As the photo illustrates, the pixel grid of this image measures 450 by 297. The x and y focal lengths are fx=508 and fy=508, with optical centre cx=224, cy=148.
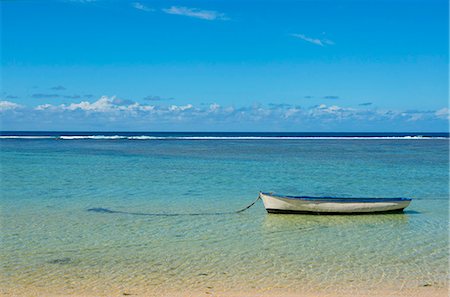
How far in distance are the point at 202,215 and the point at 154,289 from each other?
21.4ft

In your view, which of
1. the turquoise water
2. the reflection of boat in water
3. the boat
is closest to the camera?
the turquoise water

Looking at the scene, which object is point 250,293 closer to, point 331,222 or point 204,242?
point 204,242

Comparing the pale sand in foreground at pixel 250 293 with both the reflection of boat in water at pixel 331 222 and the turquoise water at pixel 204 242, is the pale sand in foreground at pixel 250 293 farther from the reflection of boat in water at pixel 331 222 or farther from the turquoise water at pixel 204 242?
the reflection of boat in water at pixel 331 222

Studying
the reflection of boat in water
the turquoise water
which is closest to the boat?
the reflection of boat in water

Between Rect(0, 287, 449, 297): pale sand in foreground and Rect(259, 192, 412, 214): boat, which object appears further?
Rect(259, 192, 412, 214): boat

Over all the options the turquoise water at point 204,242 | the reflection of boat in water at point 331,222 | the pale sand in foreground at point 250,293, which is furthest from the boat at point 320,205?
the pale sand in foreground at point 250,293

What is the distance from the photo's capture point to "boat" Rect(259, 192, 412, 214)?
14.9 m

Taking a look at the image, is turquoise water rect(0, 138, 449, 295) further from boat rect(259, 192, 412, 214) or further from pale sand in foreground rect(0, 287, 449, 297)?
boat rect(259, 192, 412, 214)

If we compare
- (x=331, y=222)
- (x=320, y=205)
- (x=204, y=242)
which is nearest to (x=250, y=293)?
(x=204, y=242)

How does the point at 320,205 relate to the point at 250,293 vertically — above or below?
above

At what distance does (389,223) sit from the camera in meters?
14.2

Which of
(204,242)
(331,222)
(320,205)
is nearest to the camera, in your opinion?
(204,242)

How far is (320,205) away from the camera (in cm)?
1489

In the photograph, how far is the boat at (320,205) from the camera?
1488cm
